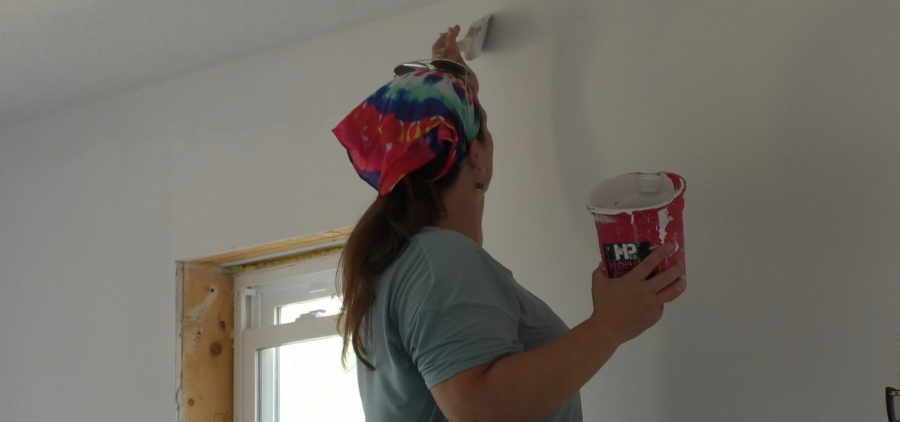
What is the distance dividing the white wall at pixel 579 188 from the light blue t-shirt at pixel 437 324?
436 millimetres

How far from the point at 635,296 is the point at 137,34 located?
1492mm

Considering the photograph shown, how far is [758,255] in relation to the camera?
1487mm

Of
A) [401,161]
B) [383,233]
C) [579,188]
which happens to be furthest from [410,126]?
[579,188]

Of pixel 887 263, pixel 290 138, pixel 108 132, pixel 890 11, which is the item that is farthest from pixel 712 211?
pixel 108 132

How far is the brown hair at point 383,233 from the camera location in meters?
1.16

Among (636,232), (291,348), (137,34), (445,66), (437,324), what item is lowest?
(291,348)

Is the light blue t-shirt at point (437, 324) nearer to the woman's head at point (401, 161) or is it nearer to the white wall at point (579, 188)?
the woman's head at point (401, 161)

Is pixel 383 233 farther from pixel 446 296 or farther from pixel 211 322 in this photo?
pixel 211 322

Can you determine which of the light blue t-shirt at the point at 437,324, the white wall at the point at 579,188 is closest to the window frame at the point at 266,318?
the white wall at the point at 579,188

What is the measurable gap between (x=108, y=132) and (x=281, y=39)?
24.3 inches

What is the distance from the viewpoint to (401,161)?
3.97 ft

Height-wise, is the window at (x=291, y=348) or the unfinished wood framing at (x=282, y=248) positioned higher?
the unfinished wood framing at (x=282, y=248)

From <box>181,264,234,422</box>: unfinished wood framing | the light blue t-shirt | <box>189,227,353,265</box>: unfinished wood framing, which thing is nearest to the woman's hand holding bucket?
the light blue t-shirt

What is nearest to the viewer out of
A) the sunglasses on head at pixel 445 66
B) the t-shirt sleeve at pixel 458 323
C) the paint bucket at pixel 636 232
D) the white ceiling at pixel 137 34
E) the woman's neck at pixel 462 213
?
the t-shirt sleeve at pixel 458 323
